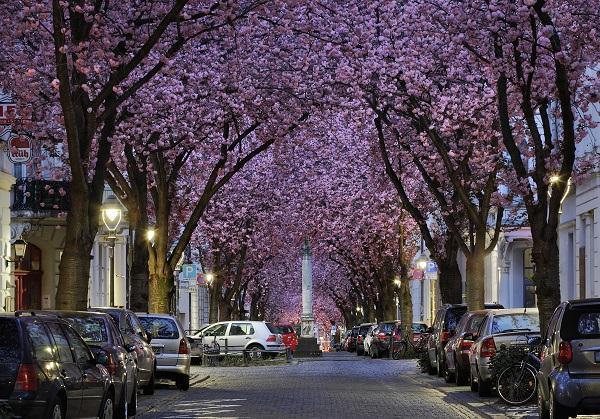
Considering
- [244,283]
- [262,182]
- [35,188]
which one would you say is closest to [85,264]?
[35,188]

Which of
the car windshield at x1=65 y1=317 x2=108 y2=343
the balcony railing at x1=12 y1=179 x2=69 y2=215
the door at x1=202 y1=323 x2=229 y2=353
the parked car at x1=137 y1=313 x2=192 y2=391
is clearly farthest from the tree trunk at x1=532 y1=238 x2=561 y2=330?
the door at x1=202 y1=323 x2=229 y2=353

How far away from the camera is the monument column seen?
65.4m

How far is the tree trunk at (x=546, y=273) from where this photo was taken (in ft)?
78.6

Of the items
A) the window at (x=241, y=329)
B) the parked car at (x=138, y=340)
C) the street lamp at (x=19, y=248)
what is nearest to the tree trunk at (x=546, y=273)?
the parked car at (x=138, y=340)

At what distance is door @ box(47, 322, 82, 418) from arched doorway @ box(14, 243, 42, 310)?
2791 cm

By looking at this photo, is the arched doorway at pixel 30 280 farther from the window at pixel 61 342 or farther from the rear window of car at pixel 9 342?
the rear window of car at pixel 9 342

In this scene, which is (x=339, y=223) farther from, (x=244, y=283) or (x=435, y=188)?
(x=435, y=188)

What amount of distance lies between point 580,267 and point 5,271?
16.5 metres

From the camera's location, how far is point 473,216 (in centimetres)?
3434

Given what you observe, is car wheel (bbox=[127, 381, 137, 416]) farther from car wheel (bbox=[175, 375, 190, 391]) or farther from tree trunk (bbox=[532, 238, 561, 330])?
car wheel (bbox=[175, 375, 190, 391])

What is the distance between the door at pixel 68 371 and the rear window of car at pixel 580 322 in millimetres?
5685


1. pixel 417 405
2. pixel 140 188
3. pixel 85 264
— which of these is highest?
pixel 140 188

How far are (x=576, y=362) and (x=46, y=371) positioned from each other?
6.22 metres

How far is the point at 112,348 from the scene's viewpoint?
19.8 meters
